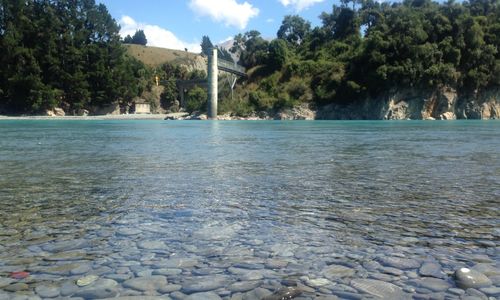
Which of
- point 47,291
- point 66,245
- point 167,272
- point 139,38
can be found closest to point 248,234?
point 167,272

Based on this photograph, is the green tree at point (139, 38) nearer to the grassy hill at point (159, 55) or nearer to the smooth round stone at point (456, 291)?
the grassy hill at point (159, 55)

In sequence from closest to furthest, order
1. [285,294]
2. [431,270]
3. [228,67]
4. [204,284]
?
[285,294] < [204,284] < [431,270] < [228,67]

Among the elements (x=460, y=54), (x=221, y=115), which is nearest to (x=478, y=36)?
(x=460, y=54)

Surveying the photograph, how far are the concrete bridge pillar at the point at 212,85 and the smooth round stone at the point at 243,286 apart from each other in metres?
89.2

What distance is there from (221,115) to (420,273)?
9181 cm

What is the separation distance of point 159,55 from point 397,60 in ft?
345

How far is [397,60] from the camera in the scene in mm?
85688

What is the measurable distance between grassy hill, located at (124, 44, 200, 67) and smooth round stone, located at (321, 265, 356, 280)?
158022mm

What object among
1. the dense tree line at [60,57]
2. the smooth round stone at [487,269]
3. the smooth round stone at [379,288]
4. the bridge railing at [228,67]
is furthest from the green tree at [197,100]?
the smooth round stone at [379,288]

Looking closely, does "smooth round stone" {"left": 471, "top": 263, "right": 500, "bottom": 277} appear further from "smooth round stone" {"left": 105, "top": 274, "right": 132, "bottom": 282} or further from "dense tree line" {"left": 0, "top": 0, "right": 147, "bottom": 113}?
"dense tree line" {"left": 0, "top": 0, "right": 147, "bottom": 113}

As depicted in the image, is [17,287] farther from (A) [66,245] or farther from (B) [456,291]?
(B) [456,291]

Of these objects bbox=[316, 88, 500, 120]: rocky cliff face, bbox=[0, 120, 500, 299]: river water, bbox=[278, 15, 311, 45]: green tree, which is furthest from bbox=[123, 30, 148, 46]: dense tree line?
bbox=[0, 120, 500, 299]: river water

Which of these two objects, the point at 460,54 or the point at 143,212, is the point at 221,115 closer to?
the point at 460,54

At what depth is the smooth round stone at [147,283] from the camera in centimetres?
414
